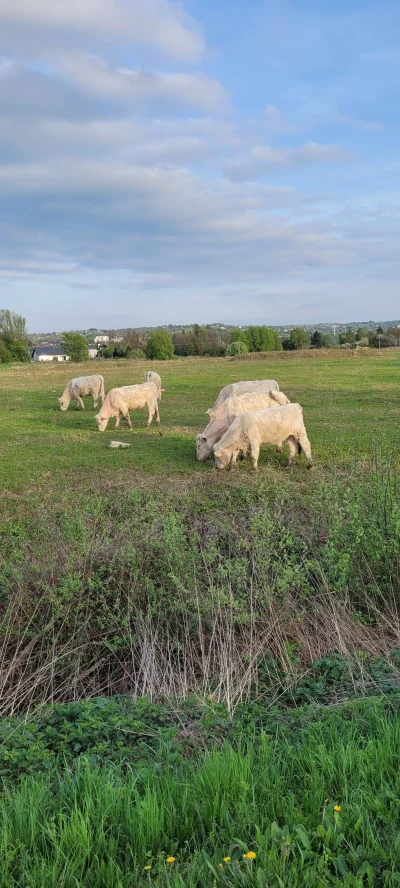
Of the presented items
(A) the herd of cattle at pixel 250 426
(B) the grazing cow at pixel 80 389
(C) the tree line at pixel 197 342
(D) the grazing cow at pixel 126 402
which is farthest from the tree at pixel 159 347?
(A) the herd of cattle at pixel 250 426

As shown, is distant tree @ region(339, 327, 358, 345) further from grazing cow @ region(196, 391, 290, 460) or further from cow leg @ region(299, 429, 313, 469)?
cow leg @ region(299, 429, 313, 469)

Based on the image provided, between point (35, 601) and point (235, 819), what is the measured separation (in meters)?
4.73

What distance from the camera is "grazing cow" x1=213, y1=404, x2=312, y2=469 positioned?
13.8 meters

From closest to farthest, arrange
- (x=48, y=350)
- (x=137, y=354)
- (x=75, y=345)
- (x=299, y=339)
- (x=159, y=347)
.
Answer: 1. (x=159, y=347)
2. (x=137, y=354)
3. (x=75, y=345)
4. (x=299, y=339)
5. (x=48, y=350)

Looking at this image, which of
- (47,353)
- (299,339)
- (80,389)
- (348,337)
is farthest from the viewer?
(47,353)

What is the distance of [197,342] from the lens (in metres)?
93.8

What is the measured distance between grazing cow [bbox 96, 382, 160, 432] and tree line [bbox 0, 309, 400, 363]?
2472 inches

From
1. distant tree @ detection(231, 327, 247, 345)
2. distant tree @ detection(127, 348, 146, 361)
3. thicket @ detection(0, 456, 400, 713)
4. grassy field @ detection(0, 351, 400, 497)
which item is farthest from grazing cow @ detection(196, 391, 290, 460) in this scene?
distant tree @ detection(231, 327, 247, 345)

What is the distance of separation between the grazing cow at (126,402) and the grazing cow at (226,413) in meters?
4.95

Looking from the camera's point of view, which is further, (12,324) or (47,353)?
(47,353)

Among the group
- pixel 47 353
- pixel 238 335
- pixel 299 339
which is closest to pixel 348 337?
pixel 299 339

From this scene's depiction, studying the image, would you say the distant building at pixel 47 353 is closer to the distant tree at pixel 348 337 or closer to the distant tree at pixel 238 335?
the distant tree at pixel 238 335

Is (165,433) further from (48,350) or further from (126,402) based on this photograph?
(48,350)

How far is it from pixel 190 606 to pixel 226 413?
9.25m
